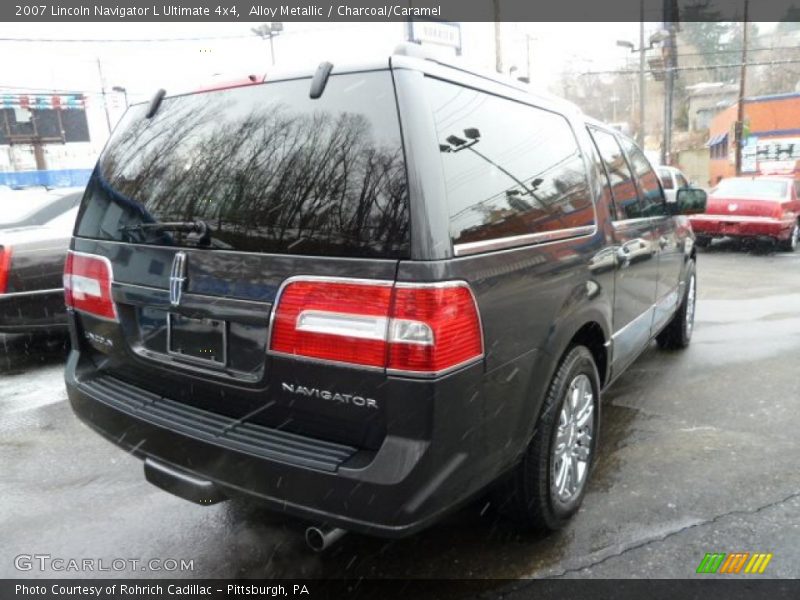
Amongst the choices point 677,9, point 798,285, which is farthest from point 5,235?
point 677,9

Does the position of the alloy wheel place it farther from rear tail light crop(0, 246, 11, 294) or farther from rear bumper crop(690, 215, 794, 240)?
rear bumper crop(690, 215, 794, 240)

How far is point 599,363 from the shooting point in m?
3.17

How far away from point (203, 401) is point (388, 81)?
4.29 feet

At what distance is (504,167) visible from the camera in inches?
93.0

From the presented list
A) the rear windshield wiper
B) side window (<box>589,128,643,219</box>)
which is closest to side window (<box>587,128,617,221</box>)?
side window (<box>589,128,643,219</box>)

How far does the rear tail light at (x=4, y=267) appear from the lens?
4.91 m

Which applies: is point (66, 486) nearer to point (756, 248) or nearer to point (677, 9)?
point (756, 248)

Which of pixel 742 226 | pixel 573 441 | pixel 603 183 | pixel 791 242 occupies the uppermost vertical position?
pixel 603 183

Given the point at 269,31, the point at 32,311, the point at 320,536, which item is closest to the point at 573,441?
the point at 320,536

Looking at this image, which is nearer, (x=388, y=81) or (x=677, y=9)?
(x=388, y=81)

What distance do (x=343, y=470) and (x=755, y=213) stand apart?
39.4ft

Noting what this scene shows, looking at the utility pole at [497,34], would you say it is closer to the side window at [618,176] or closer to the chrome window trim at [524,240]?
the side window at [618,176]
